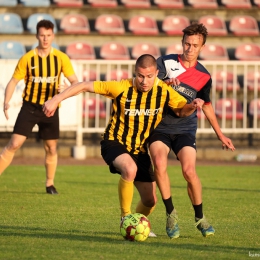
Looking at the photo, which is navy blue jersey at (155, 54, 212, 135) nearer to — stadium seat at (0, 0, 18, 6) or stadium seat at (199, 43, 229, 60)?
stadium seat at (199, 43, 229, 60)

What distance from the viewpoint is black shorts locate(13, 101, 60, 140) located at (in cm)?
1015

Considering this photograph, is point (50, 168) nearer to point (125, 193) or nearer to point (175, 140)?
point (175, 140)

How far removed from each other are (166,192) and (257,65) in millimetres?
9189

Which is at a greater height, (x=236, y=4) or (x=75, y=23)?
(x=236, y=4)

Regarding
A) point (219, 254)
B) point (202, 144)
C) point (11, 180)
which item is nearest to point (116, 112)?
point (219, 254)

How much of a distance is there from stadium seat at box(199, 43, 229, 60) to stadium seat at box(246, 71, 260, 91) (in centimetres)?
115

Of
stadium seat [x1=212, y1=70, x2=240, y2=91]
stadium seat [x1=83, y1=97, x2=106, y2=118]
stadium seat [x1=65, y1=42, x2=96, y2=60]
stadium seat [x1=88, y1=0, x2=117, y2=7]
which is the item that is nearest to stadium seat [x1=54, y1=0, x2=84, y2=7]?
stadium seat [x1=88, y1=0, x2=117, y2=7]

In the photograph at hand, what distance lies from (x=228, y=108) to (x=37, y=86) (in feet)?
21.8

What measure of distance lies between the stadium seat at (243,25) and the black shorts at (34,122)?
8.95 metres

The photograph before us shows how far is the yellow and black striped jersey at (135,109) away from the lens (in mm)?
6754

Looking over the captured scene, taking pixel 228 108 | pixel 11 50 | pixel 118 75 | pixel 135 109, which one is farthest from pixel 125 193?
pixel 11 50

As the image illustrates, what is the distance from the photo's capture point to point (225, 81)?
15711mm

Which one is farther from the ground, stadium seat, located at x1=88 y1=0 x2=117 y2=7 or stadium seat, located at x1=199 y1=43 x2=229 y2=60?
stadium seat, located at x1=88 y1=0 x2=117 y2=7

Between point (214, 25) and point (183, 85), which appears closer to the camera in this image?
point (183, 85)
